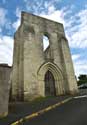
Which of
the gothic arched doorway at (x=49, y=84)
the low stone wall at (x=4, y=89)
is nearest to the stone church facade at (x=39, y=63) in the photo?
the gothic arched doorway at (x=49, y=84)

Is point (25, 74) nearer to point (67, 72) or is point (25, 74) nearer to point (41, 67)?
point (41, 67)

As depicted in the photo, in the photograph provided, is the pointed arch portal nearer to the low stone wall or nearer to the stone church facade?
the stone church facade

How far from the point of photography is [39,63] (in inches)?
575

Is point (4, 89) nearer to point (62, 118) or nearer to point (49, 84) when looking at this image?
point (62, 118)

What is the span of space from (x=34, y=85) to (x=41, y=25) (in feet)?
23.8

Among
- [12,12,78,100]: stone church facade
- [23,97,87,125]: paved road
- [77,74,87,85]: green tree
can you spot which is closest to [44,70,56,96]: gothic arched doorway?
[12,12,78,100]: stone church facade

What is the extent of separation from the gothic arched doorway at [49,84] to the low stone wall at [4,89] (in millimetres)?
9198

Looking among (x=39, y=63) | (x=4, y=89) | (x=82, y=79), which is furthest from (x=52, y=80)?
(x=82, y=79)

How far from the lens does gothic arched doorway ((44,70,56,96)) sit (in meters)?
15.2

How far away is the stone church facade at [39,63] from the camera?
13.4 metres

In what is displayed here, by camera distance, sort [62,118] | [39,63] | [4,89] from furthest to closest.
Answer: [39,63]
[4,89]
[62,118]

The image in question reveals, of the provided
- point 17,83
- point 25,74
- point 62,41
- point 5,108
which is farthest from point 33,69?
point 5,108

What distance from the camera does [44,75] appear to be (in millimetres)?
14664

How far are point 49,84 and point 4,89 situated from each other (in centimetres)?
957
